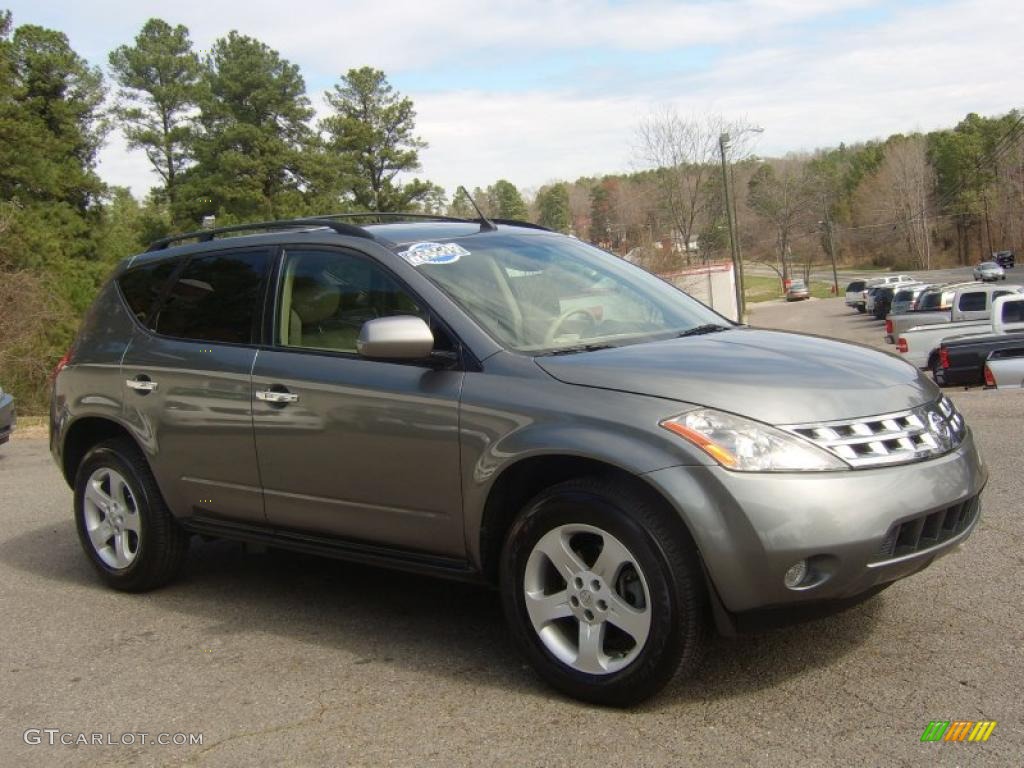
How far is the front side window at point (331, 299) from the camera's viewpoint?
4.39 meters

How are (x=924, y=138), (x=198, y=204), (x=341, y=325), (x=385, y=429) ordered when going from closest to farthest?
(x=385, y=429) → (x=341, y=325) → (x=198, y=204) → (x=924, y=138)

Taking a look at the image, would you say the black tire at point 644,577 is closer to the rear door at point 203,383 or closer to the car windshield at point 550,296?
the car windshield at point 550,296

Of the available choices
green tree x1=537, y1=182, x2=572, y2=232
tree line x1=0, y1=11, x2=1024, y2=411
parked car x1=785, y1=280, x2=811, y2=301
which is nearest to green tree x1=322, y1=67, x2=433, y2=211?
tree line x1=0, y1=11, x2=1024, y2=411

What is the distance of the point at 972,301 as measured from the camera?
78.9 feet

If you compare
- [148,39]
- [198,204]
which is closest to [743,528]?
[198,204]

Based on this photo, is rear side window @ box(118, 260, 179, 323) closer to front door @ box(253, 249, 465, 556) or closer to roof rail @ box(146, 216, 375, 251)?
roof rail @ box(146, 216, 375, 251)

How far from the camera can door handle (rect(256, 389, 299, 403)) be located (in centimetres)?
445

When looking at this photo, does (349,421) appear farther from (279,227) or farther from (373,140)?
(373,140)

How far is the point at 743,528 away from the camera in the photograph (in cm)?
325

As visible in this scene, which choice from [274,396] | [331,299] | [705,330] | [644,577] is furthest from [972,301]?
[644,577]

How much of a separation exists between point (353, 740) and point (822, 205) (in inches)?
4206

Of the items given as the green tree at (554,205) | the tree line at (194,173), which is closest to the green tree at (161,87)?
the tree line at (194,173)

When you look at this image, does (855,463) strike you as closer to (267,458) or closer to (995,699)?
(995,699)

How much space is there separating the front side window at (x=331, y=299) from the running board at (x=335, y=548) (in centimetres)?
86
